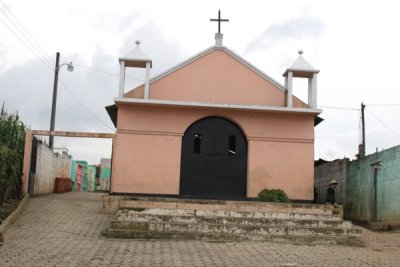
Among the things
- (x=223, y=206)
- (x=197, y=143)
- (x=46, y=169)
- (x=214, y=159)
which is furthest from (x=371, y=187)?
(x=46, y=169)

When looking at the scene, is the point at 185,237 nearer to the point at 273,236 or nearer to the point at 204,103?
the point at 273,236

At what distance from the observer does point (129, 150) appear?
16922 mm

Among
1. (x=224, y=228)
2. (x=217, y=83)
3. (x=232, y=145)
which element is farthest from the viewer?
(x=217, y=83)

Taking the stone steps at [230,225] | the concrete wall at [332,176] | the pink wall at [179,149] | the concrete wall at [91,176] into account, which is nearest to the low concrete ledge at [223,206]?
the stone steps at [230,225]

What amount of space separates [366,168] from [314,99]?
2.93 meters

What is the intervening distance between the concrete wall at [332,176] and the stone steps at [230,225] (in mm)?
6304

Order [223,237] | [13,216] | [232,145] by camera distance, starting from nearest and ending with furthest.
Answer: [223,237] → [13,216] → [232,145]

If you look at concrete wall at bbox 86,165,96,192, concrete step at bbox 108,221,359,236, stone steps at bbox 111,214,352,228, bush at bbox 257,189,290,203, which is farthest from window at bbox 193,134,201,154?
concrete wall at bbox 86,165,96,192

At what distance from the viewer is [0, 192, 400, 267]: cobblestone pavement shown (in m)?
9.25

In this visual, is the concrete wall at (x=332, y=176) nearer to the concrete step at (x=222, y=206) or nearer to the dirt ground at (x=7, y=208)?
the concrete step at (x=222, y=206)

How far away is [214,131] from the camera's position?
57.0 ft

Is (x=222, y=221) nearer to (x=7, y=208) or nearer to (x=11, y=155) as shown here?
(x=7, y=208)

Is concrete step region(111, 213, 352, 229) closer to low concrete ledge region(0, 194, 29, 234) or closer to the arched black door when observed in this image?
low concrete ledge region(0, 194, 29, 234)

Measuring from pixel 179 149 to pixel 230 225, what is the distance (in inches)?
206
